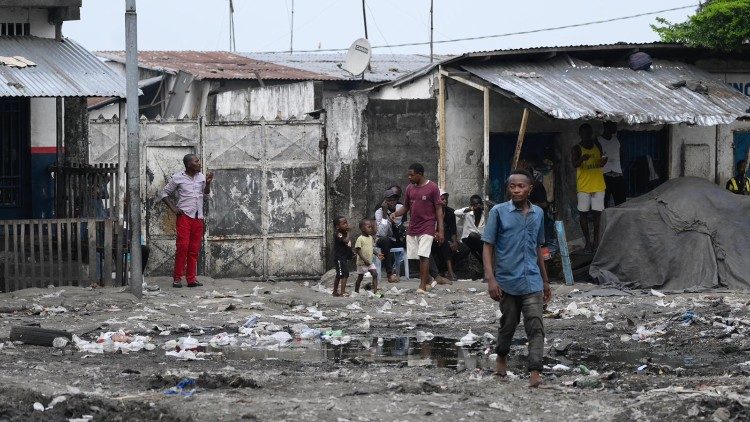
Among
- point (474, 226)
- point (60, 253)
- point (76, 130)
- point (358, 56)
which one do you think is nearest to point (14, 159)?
point (76, 130)

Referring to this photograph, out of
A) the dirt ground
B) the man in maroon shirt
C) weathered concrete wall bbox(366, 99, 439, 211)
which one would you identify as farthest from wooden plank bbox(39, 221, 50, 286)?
weathered concrete wall bbox(366, 99, 439, 211)

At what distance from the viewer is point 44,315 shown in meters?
12.7

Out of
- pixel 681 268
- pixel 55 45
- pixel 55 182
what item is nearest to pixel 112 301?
pixel 55 182

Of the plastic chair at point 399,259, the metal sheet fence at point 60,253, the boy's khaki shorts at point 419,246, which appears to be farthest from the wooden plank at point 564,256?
the metal sheet fence at point 60,253

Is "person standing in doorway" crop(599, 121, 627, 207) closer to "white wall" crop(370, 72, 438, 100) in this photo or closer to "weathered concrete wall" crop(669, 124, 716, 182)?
"weathered concrete wall" crop(669, 124, 716, 182)

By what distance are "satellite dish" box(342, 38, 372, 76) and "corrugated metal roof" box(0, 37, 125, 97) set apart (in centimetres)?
680

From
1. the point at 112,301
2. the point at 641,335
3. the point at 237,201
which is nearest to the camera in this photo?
the point at 641,335

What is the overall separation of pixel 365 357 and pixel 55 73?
5693mm

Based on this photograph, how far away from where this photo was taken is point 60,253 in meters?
14.4

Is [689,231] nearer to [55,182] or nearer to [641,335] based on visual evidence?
[641,335]

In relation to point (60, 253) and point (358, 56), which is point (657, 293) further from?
point (358, 56)

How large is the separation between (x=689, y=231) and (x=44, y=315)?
26.0 ft

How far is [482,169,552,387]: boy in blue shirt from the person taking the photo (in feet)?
29.7

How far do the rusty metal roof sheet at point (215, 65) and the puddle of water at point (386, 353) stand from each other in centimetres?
1411
